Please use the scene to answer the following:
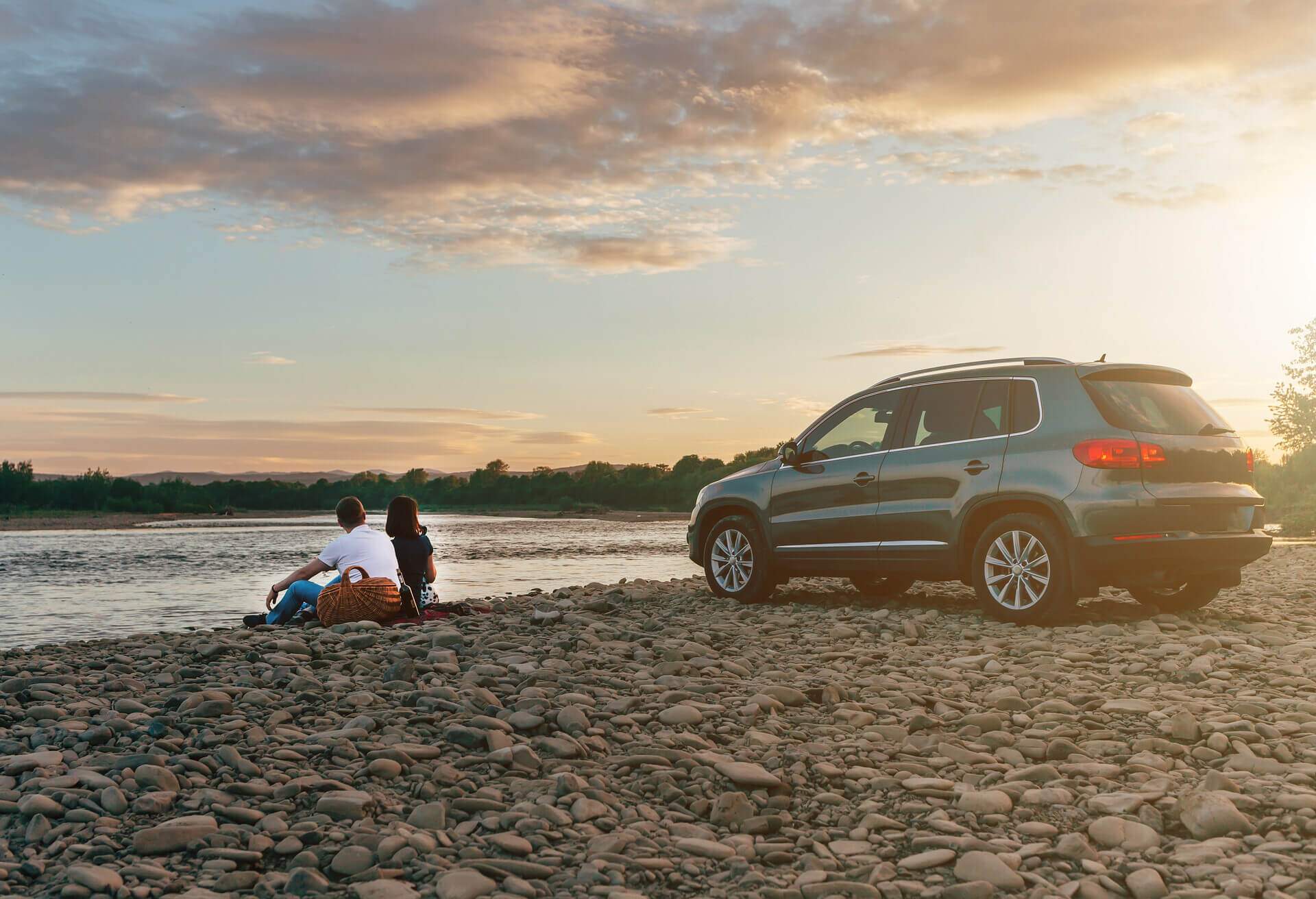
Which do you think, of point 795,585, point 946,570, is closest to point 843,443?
point 946,570

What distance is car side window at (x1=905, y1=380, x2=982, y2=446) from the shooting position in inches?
375

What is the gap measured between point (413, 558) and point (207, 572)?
13246 millimetres

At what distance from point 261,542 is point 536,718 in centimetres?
3542

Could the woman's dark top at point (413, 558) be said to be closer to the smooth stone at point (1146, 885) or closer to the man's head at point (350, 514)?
the man's head at point (350, 514)

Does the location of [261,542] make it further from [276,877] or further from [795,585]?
[276,877]

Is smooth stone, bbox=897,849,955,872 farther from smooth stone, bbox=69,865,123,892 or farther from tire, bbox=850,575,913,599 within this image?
tire, bbox=850,575,913,599

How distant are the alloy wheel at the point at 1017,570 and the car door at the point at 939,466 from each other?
0.39m

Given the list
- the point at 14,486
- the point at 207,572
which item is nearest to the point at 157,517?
the point at 14,486

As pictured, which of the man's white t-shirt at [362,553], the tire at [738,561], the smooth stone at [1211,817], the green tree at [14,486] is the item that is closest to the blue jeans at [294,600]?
the man's white t-shirt at [362,553]

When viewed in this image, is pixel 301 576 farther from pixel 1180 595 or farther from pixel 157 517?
pixel 157 517

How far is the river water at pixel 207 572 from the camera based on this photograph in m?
14.3

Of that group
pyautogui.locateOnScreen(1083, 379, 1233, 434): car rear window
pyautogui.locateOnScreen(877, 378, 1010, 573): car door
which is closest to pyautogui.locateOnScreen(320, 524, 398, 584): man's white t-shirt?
pyautogui.locateOnScreen(877, 378, 1010, 573): car door

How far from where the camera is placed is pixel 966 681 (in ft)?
22.6

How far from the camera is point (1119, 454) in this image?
846cm
